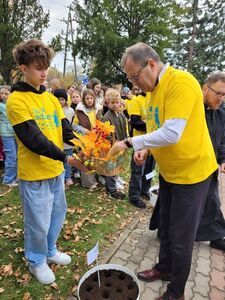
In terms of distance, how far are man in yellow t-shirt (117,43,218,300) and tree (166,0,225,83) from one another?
1178 inches

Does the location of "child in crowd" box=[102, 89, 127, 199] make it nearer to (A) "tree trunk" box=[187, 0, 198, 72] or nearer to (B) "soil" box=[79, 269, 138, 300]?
(B) "soil" box=[79, 269, 138, 300]

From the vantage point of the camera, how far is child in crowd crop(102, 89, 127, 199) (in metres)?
5.02

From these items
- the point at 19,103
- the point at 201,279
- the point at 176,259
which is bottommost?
the point at 201,279

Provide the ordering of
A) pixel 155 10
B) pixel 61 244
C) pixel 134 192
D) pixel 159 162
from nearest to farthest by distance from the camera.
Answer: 1. pixel 159 162
2. pixel 61 244
3. pixel 134 192
4. pixel 155 10

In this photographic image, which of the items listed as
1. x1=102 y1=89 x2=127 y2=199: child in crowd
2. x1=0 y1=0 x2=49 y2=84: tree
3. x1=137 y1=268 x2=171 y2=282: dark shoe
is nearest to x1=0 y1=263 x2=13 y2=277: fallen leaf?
x1=137 y1=268 x2=171 y2=282: dark shoe

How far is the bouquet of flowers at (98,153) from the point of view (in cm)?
239

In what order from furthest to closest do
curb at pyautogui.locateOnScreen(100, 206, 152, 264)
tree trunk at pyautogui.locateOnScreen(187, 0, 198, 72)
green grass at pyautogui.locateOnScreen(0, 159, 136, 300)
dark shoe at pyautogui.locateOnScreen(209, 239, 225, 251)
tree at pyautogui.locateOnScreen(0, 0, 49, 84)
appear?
tree trunk at pyautogui.locateOnScreen(187, 0, 198, 72), tree at pyautogui.locateOnScreen(0, 0, 49, 84), dark shoe at pyautogui.locateOnScreen(209, 239, 225, 251), curb at pyautogui.locateOnScreen(100, 206, 152, 264), green grass at pyautogui.locateOnScreen(0, 159, 136, 300)

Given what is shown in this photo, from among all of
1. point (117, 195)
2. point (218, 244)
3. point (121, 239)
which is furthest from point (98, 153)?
point (117, 195)

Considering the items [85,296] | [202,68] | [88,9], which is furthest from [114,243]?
[88,9]

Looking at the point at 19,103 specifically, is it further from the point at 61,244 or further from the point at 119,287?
the point at 61,244

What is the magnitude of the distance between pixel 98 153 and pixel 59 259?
1.53m

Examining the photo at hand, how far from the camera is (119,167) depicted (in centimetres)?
259

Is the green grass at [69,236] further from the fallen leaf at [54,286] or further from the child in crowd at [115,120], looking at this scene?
the child in crowd at [115,120]

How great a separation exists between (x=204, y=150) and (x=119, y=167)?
2.49ft
